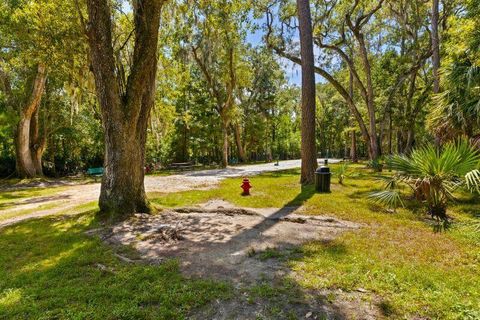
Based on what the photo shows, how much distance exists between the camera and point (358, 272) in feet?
12.5

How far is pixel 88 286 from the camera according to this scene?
11.6 feet

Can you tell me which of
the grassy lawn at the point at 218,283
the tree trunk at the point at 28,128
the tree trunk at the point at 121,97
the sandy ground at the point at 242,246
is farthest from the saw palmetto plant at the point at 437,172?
the tree trunk at the point at 28,128

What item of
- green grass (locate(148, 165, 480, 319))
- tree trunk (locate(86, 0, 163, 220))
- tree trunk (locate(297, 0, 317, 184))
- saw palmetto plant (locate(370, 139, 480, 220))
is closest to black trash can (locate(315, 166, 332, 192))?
tree trunk (locate(297, 0, 317, 184))

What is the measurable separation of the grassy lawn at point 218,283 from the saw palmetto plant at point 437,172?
1.98 feet

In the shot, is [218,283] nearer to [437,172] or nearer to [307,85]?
[437,172]

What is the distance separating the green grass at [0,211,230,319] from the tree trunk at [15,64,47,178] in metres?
14.1

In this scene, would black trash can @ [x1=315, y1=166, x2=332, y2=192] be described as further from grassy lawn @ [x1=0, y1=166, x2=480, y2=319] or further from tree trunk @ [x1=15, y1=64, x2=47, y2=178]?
tree trunk @ [x1=15, y1=64, x2=47, y2=178]

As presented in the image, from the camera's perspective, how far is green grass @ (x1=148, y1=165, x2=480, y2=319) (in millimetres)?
3074

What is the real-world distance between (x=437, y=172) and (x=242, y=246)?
12.2 feet

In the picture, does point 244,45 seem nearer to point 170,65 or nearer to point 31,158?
point 170,65

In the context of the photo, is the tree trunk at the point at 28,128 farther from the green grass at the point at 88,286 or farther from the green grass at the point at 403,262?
the green grass at the point at 403,262

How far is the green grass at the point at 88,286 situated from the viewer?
298 cm

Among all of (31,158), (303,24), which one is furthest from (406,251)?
(31,158)

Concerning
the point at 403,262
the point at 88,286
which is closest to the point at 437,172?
the point at 403,262
